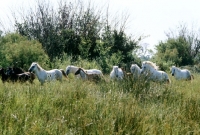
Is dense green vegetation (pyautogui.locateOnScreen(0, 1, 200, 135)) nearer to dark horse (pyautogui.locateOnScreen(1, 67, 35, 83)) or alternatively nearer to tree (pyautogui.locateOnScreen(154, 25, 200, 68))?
dark horse (pyautogui.locateOnScreen(1, 67, 35, 83))

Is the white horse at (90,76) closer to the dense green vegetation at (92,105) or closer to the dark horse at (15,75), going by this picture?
the dense green vegetation at (92,105)

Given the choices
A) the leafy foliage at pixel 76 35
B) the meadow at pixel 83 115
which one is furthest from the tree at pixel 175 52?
the meadow at pixel 83 115

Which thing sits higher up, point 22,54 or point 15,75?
point 22,54

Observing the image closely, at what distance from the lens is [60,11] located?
2747cm

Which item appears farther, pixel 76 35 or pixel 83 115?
pixel 76 35

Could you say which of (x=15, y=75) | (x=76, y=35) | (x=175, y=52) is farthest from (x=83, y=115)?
(x=175, y=52)

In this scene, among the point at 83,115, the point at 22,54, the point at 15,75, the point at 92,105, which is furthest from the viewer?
the point at 22,54

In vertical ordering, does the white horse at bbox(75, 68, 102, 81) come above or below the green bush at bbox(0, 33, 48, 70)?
below

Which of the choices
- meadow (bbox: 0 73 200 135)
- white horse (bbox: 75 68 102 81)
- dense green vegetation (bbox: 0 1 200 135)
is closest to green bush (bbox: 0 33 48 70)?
dense green vegetation (bbox: 0 1 200 135)

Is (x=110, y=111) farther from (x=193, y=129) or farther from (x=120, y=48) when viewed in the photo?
(x=120, y=48)

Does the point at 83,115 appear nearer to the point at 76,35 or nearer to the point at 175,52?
the point at 76,35

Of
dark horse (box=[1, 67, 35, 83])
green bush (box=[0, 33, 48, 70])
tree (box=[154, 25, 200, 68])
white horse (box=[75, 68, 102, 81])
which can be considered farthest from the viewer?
tree (box=[154, 25, 200, 68])

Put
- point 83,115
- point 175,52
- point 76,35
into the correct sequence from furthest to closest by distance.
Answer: point 175,52, point 76,35, point 83,115

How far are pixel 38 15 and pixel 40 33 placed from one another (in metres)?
1.97
